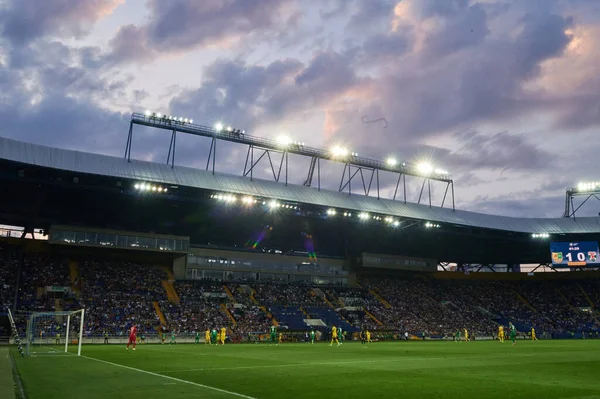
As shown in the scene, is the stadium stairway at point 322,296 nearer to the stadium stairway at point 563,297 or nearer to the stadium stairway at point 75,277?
the stadium stairway at point 75,277

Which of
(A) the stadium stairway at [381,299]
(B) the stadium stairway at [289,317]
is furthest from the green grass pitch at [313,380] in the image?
(A) the stadium stairway at [381,299]

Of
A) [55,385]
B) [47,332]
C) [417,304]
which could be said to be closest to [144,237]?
[47,332]

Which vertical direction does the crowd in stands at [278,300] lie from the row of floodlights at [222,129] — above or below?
below

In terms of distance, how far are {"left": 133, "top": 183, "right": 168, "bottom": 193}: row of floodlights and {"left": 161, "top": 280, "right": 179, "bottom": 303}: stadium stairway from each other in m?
15.1

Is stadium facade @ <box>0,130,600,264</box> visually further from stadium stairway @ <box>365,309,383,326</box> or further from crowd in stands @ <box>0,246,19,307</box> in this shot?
stadium stairway @ <box>365,309,383,326</box>

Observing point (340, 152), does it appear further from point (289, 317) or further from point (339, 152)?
point (289, 317)

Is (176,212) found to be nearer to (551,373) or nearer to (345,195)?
(345,195)

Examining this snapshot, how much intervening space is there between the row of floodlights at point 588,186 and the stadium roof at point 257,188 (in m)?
4.91

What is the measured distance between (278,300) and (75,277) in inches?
1034

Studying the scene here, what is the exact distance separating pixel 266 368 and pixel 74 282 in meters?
46.1

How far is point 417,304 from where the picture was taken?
82188 mm

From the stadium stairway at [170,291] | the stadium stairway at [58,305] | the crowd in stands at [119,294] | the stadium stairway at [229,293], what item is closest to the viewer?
the crowd in stands at [119,294]

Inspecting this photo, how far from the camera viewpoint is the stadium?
174 ft

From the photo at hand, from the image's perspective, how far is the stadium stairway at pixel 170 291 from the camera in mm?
66000
